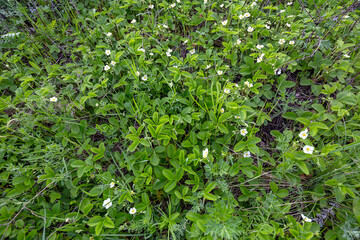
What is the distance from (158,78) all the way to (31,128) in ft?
5.43

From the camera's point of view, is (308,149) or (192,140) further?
(192,140)

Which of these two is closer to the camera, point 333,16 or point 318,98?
point 318,98

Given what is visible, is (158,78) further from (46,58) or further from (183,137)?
(46,58)

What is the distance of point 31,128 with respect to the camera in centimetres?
246

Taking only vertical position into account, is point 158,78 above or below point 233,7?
below

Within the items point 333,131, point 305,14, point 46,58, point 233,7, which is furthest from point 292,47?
point 46,58

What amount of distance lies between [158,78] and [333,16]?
8.34 feet

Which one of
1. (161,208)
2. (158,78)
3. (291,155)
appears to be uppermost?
(158,78)

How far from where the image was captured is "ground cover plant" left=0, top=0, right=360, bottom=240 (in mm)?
1886

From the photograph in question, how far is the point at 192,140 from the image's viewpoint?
7.14 ft

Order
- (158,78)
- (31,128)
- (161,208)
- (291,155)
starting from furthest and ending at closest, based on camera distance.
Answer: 1. (158,78)
2. (31,128)
3. (161,208)
4. (291,155)

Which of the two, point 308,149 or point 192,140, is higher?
point 192,140

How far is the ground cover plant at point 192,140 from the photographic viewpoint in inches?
74.2

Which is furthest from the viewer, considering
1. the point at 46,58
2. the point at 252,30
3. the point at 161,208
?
the point at 46,58
